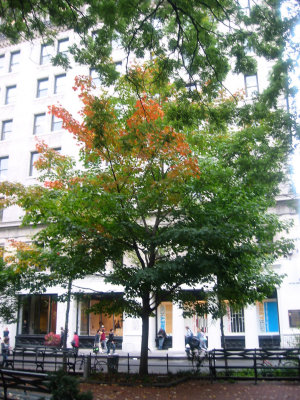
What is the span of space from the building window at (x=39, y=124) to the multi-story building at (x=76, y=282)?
3.1 inches

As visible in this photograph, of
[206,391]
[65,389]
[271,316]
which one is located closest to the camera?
[65,389]

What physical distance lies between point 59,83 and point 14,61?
17.3ft

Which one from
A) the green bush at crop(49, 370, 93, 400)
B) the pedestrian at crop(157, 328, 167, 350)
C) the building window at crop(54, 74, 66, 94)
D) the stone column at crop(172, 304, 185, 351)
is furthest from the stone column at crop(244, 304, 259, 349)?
the building window at crop(54, 74, 66, 94)

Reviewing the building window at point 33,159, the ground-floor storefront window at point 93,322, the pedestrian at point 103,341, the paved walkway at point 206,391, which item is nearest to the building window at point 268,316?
the ground-floor storefront window at point 93,322

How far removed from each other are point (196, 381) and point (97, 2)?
11785mm

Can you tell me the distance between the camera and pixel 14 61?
109 ft

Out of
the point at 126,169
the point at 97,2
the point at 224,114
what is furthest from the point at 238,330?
the point at 97,2

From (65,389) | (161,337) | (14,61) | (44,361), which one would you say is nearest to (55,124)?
(14,61)

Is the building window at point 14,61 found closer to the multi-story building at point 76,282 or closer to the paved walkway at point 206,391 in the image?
the multi-story building at point 76,282

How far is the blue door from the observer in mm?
22797

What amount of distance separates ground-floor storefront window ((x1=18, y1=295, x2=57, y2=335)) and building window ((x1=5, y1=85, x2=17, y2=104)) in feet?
53.2

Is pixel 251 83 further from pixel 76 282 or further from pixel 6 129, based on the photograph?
pixel 6 129

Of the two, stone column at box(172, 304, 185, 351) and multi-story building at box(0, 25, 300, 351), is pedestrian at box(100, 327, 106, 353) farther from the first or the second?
stone column at box(172, 304, 185, 351)

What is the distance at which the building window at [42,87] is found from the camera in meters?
31.4
